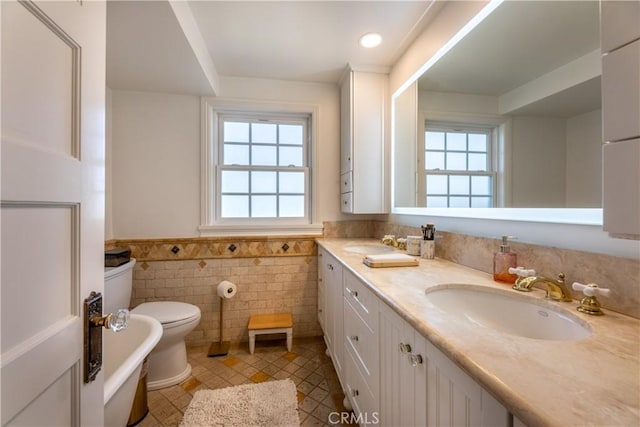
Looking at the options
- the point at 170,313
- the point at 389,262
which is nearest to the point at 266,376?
the point at 170,313

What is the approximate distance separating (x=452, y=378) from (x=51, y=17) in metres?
1.07

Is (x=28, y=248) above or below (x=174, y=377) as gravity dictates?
above

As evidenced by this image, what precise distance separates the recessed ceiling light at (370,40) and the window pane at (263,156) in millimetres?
1153

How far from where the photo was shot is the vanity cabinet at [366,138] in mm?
2141

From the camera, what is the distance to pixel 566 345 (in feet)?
1.81

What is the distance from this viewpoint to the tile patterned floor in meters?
1.50

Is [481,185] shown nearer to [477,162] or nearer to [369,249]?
[477,162]

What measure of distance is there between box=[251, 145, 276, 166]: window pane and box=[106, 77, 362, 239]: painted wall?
438mm

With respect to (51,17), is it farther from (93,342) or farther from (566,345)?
(566,345)

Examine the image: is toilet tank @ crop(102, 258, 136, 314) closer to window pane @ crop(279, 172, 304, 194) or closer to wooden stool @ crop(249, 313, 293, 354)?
wooden stool @ crop(249, 313, 293, 354)

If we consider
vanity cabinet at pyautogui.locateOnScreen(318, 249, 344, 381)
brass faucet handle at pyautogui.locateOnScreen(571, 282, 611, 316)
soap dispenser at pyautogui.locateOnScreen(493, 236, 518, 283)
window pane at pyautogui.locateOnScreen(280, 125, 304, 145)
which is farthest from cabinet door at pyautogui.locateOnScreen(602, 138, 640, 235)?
window pane at pyautogui.locateOnScreen(280, 125, 304, 145)

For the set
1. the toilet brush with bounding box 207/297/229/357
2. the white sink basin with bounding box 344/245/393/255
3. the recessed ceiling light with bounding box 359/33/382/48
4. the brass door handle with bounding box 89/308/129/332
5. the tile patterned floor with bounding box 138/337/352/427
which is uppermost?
the recessed ceiling light with bounding box 359/33/382/48

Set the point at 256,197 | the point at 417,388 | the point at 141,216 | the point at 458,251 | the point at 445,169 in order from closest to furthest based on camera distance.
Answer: the point at 417,388 → the point at 458,251 → the point at 445,169 → the point at 141,216 → the point at 256,197

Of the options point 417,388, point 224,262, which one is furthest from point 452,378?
point 224,262
